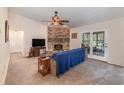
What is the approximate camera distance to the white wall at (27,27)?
13.5ft

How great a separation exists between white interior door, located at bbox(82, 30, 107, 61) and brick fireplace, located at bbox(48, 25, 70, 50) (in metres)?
1.40

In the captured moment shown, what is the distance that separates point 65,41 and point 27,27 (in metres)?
1.91

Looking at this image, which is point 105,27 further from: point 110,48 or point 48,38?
point 48,38

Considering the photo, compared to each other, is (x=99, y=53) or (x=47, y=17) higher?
(x=47, y=17)

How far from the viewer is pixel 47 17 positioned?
455 cm

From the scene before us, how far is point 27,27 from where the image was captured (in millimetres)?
5035

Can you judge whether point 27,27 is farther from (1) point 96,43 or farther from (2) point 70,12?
(1) point 96,43

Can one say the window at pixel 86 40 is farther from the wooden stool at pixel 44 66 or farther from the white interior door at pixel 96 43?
the wooden stool at pixel 44 66

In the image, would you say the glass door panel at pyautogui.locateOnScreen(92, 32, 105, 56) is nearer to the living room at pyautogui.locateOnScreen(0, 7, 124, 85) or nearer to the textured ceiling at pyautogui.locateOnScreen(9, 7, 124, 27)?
the living room at pyautogui.locateOnScreen(0, 7, 124, 85)

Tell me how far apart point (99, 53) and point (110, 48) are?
2.74ft

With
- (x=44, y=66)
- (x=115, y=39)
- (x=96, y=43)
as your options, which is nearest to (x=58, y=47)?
(x=44, y=66)

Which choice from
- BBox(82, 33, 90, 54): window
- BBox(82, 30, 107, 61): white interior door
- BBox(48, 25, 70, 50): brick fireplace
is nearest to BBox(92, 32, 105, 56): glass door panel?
BBox(82, 30, 107, 61): white interior door

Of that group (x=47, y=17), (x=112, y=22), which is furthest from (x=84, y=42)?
(x=47, y=17)

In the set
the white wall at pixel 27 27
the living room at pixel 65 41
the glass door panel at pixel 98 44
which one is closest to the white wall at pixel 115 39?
the living room at pixel 65 41
